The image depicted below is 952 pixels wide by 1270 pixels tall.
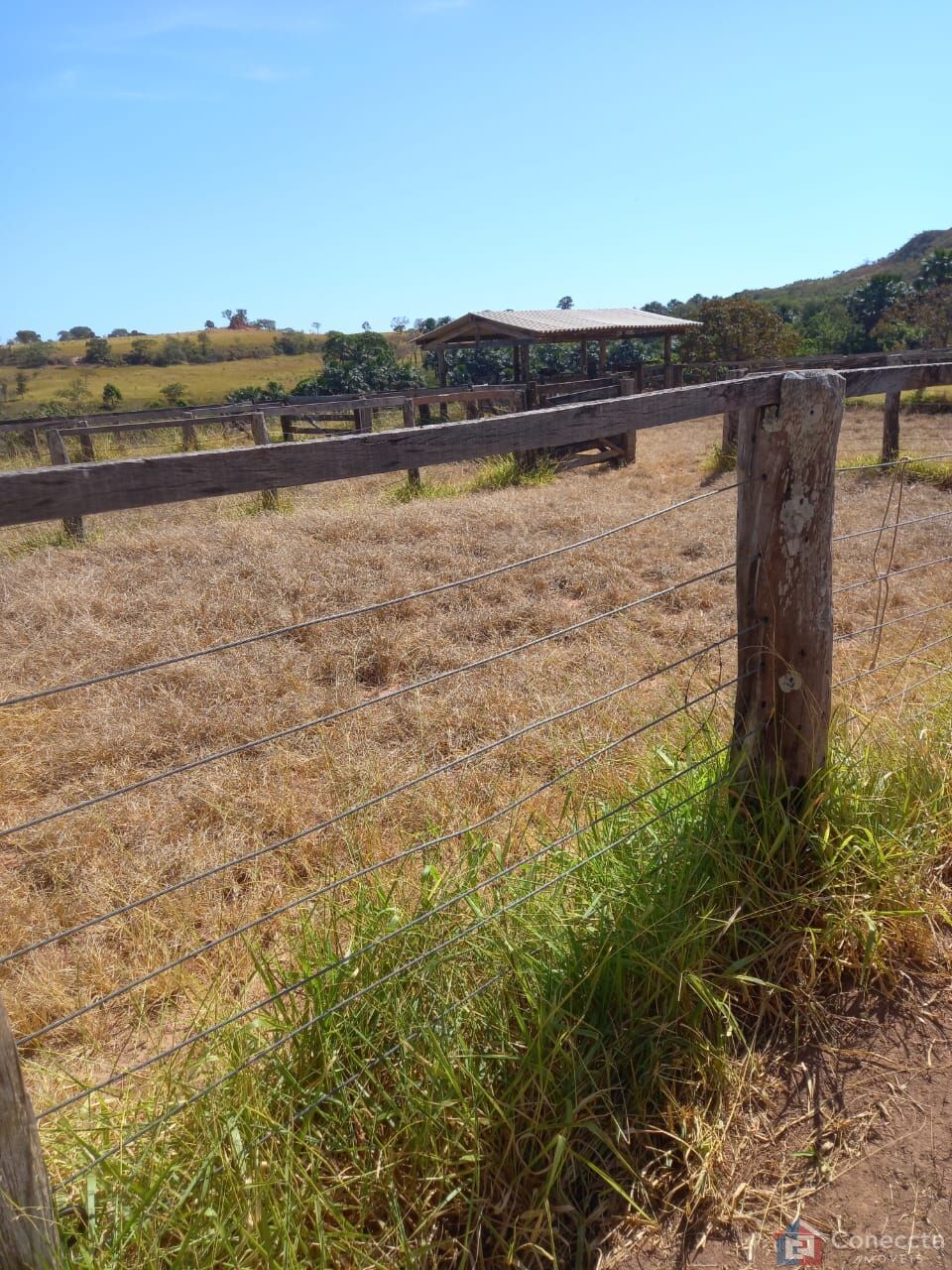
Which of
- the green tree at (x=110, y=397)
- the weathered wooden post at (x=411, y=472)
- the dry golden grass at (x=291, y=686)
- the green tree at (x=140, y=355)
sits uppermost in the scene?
the green tree at (x=140, y=355)

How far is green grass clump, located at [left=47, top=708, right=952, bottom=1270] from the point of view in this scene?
5.33 feet

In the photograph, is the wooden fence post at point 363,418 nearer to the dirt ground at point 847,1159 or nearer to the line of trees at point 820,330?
the dirt ground at point 847,1159

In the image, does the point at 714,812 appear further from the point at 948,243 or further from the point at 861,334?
the point at 948,243

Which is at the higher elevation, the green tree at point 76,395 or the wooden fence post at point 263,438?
the green tree at point 76,395

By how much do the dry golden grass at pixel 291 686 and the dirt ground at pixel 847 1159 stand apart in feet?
3.46

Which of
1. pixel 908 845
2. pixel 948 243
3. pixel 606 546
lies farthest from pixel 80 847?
pixel 948 243

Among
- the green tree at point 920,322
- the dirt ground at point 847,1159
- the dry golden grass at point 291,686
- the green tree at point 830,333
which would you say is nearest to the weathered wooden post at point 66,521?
the dry golden grass at point 291,686

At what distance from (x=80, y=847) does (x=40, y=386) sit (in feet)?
206

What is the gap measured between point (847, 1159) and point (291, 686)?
3793 millimetres

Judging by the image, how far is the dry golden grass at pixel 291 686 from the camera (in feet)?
10.3

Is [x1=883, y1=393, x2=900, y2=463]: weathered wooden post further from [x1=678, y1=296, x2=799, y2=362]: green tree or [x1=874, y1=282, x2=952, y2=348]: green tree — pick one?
[x1=678, y1=296, x2=799, y2=362]: green tree

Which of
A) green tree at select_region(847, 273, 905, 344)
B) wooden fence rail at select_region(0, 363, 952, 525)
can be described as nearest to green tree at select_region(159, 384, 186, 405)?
green tree at select_region(847, 273, 905, 344)

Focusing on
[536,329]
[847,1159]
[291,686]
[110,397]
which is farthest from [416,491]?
[110,397]

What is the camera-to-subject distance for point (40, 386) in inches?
2266
